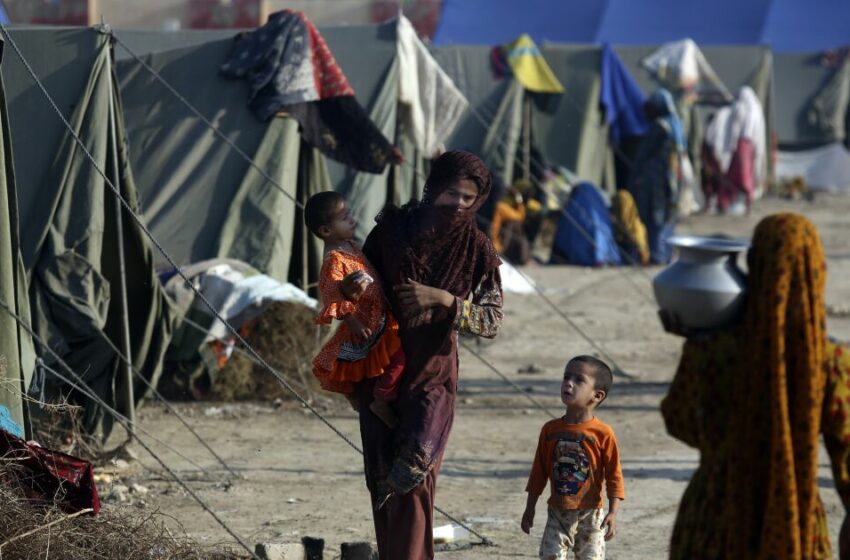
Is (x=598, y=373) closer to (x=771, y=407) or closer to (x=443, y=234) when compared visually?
(x=443, y=234)

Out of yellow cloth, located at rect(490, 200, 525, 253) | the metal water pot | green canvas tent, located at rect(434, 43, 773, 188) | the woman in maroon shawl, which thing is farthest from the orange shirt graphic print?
yellow cloth, located at rect(490, 200, 525, 253)

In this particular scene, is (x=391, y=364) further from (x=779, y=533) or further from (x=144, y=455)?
(x=144, y=455)

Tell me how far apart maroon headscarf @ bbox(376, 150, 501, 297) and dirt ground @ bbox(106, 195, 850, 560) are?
1338mm

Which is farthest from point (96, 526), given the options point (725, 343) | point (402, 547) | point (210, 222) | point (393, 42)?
point (393, 42)

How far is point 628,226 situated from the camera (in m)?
14.5

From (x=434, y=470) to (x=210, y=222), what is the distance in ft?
16.0

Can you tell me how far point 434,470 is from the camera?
401 centimetres

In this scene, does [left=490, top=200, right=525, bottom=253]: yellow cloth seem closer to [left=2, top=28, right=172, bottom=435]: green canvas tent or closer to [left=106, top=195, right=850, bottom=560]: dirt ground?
[left=106, top=195, right=850, bottom=560]: dirt ground

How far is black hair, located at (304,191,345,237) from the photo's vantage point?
4.04 meters

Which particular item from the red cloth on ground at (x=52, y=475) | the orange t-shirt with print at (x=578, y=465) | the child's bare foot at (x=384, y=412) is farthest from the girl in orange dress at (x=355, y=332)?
the red cloth on ground at (x=52, y=475)

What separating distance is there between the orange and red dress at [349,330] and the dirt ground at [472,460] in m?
0.99

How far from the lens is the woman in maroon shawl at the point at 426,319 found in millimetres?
3912

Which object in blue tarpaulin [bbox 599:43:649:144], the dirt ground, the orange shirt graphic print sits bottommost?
the dirt ground

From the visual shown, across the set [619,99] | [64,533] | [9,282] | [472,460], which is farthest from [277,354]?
[619,99]
